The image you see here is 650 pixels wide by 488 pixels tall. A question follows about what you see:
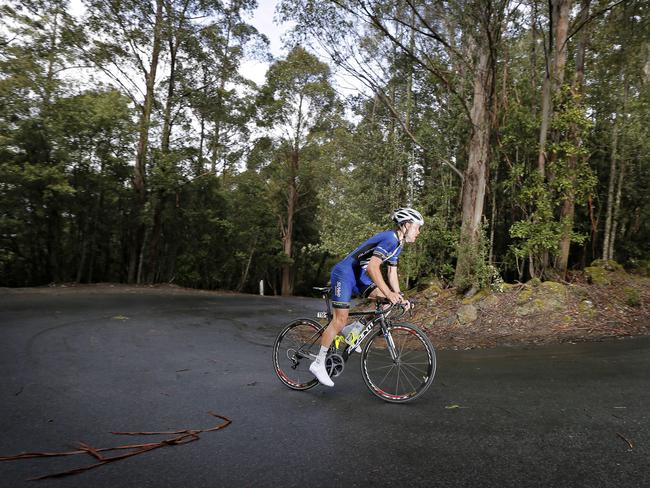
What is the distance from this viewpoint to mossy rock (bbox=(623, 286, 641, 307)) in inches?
388

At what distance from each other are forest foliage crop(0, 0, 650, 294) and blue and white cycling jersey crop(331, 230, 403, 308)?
698 centimetres

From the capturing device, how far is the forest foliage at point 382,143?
37.4ft

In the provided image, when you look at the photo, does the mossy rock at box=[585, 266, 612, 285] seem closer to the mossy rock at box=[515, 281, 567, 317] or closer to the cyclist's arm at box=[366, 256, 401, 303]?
the mossy rock at box=[515, 281, 567, 317]

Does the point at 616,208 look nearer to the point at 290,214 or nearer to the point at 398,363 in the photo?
the point at 398,363

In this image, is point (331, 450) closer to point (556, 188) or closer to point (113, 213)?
point (556, 188)

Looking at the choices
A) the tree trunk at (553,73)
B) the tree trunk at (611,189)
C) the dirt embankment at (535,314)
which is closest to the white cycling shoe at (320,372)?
the dirt embankment at (535,314)

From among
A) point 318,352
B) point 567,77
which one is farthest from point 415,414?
point 567,77

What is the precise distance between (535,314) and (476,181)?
12.5 ft

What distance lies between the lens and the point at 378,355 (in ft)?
14.1

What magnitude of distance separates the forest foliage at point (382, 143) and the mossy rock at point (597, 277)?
870mm

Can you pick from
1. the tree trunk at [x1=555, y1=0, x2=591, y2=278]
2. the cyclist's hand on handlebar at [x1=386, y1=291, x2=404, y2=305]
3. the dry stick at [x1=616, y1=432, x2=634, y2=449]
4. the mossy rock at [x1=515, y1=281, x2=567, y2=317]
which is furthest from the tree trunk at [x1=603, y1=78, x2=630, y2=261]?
the cyclist's hand on handlebar at [x1=386, y1=291, x2=404, y2=305]

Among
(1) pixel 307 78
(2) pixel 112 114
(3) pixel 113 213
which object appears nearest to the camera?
(2) pixel 112 114

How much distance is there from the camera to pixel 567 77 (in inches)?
540

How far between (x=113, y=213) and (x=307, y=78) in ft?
52.8
